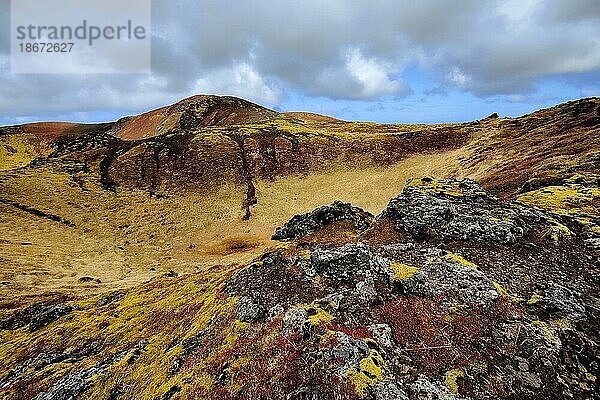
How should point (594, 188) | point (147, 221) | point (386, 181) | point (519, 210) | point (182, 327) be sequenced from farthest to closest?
point (386, 181) → point (147, 221) → point (594, 188) → point (519, 210) → point (182, 327)

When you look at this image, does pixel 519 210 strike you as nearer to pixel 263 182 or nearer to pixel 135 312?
pixel 135 312

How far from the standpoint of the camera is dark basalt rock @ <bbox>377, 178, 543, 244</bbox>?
62.0 feet

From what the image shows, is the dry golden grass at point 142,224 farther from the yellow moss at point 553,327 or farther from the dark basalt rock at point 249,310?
the yellow moss at point 553,327

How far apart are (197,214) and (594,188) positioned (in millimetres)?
51282

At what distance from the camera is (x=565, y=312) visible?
13594 mm

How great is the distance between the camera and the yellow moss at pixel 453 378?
1109 centimetres

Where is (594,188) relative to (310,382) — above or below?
above

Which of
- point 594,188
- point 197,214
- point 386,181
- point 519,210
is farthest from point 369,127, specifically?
point 519,210

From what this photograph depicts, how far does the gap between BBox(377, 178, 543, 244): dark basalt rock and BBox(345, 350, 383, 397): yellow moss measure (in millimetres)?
9674

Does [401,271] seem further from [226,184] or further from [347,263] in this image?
[226,184]

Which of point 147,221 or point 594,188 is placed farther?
point 147,221

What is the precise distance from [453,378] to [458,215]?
1071 cm

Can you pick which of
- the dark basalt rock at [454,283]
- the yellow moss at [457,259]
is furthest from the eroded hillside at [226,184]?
the dark basalt rock at [454,283]

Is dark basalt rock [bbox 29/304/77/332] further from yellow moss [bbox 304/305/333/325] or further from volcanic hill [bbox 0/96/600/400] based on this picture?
yellow moss [bbox 304/305/333/325]
